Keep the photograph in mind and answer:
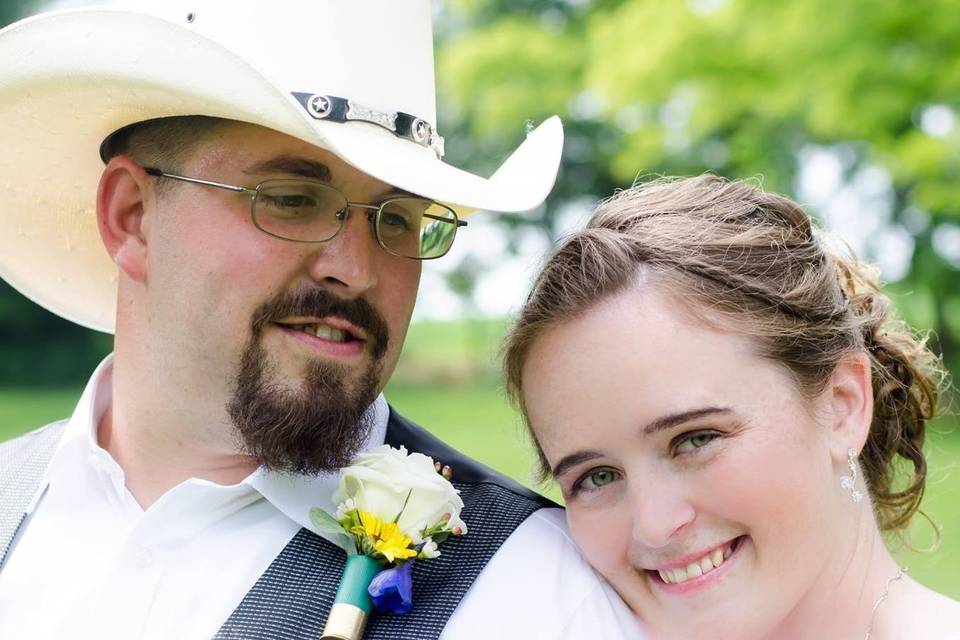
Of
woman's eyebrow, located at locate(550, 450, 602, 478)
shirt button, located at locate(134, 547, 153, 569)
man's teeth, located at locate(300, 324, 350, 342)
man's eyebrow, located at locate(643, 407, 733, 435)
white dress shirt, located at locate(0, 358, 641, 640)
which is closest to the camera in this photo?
man's eyebrow, located at locate(643, 407, 733, 435)

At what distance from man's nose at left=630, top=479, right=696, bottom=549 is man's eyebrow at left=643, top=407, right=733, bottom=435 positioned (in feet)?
0.38

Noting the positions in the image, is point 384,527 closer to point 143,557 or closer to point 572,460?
point 572,460

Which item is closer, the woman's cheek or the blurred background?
the woman's cheek

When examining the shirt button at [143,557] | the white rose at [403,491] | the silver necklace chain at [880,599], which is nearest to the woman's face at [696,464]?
the silver necklace chain at [880,599]

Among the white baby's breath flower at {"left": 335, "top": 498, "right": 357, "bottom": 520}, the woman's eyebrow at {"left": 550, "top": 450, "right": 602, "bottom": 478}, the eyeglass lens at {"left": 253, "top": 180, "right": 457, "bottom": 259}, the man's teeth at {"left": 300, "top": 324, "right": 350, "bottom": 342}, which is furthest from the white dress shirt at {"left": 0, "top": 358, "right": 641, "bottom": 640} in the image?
the eyeglass lens at {"left": 253, "top": 180, "right": 457, "bottom": 259}

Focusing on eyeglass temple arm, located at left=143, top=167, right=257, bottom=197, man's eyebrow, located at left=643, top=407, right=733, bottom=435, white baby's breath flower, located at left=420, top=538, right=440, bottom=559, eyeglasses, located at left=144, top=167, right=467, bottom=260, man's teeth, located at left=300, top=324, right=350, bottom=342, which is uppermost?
eyeglass temple arm, located at left=143, top=167, right=257, bottom=197

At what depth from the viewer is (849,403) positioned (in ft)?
8.20

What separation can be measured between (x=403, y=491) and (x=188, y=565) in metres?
0.53

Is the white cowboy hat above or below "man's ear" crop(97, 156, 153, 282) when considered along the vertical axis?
above

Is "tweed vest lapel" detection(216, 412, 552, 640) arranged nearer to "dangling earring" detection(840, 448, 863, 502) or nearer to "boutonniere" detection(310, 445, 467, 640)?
"boutonniere" detection(310, 445, 467, 640)

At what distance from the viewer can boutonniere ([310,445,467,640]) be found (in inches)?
93.0

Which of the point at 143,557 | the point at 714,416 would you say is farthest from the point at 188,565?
the point at 714,416

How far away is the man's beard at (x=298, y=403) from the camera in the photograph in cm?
265

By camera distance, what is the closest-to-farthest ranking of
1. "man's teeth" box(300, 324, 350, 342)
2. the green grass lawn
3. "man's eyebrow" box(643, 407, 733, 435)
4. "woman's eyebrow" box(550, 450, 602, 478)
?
1. "man's eyebrow" box(643, 407, 733, 435)
2. "woman's eyebrow" box(550, 450, 602, 478)
3. "man's teeth" box(300, 324, 350, 342)
4. the green grass lawn
